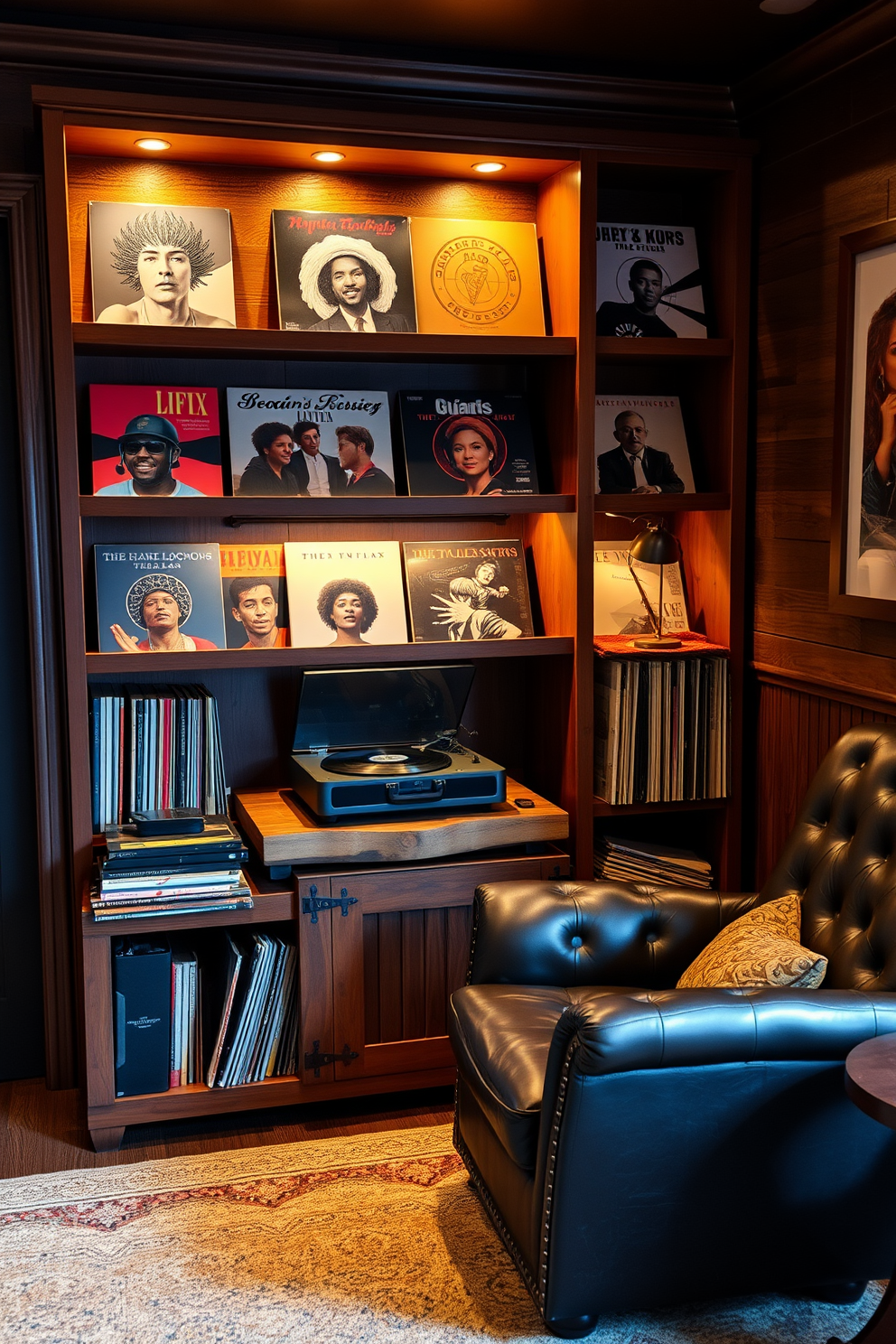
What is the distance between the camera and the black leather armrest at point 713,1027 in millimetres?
1889

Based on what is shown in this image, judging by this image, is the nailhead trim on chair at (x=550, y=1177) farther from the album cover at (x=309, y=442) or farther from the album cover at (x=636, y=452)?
the album cover at (x=636, y=452)

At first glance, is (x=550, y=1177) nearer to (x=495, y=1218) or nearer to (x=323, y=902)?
(x=495, y=1218)

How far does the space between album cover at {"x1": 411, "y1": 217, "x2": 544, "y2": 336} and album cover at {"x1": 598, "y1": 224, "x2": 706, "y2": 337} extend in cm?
20

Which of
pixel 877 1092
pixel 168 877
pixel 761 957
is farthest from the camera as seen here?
pixel 168 877

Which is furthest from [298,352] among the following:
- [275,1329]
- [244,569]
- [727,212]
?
[275,1329]

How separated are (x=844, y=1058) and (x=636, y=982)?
0.65 m

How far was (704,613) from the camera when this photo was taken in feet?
11.0

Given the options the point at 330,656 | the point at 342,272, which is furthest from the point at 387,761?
the point at 342,272

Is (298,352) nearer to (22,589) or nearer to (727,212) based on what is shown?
(22,589)

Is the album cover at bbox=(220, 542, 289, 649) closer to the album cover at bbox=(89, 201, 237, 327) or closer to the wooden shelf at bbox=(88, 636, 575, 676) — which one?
the wooden shelf at bbox=(88, 636, 575, 676)

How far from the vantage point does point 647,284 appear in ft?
10.7

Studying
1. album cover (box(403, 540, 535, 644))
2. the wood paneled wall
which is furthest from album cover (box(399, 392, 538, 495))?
the wood paneled wall

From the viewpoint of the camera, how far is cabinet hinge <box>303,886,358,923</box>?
2834 millimetres

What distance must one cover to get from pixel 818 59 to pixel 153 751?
7.62 ft
